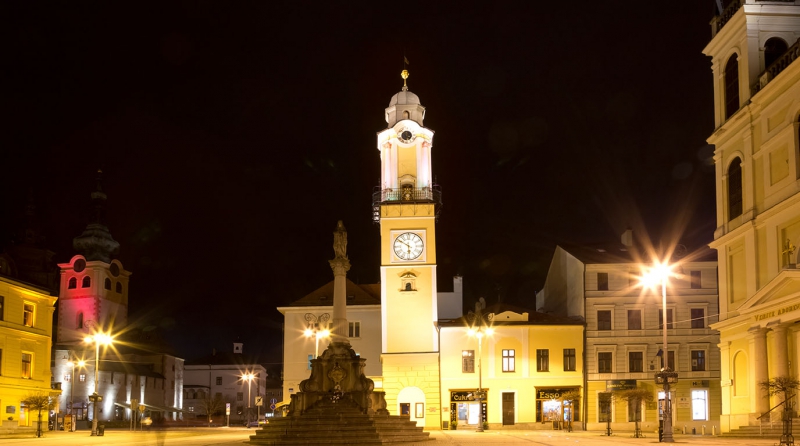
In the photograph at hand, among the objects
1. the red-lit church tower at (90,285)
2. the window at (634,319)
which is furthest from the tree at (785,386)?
the red-lit church tower at (90,285)

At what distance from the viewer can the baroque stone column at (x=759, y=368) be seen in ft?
116

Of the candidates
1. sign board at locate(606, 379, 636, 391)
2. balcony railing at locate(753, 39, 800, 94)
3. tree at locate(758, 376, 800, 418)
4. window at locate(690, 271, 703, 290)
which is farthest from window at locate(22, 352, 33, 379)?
balcony railing at locate(753, 39, 800, 94)

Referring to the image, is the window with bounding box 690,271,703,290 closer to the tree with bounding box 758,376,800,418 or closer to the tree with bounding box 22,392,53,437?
the tree with bounding box 758,376,800,418

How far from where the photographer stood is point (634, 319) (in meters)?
60.0

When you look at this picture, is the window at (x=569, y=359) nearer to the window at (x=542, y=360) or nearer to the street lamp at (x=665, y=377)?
the window at (x=542, y=360)

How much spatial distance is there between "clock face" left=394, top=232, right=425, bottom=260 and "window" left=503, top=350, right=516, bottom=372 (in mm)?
8219

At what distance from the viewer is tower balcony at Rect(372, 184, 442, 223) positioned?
61.6 meters

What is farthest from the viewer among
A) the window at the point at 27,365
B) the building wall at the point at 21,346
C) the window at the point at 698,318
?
the window at the point at 698,318

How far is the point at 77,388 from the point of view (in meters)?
90.1

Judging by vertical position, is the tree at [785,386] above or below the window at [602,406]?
above

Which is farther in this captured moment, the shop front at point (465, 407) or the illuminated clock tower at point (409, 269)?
the shop front at point (465, 407)

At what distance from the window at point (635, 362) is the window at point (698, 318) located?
12.3ft

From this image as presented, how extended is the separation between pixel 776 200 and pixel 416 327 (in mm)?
28836

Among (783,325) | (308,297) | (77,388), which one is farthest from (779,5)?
(77,388)
